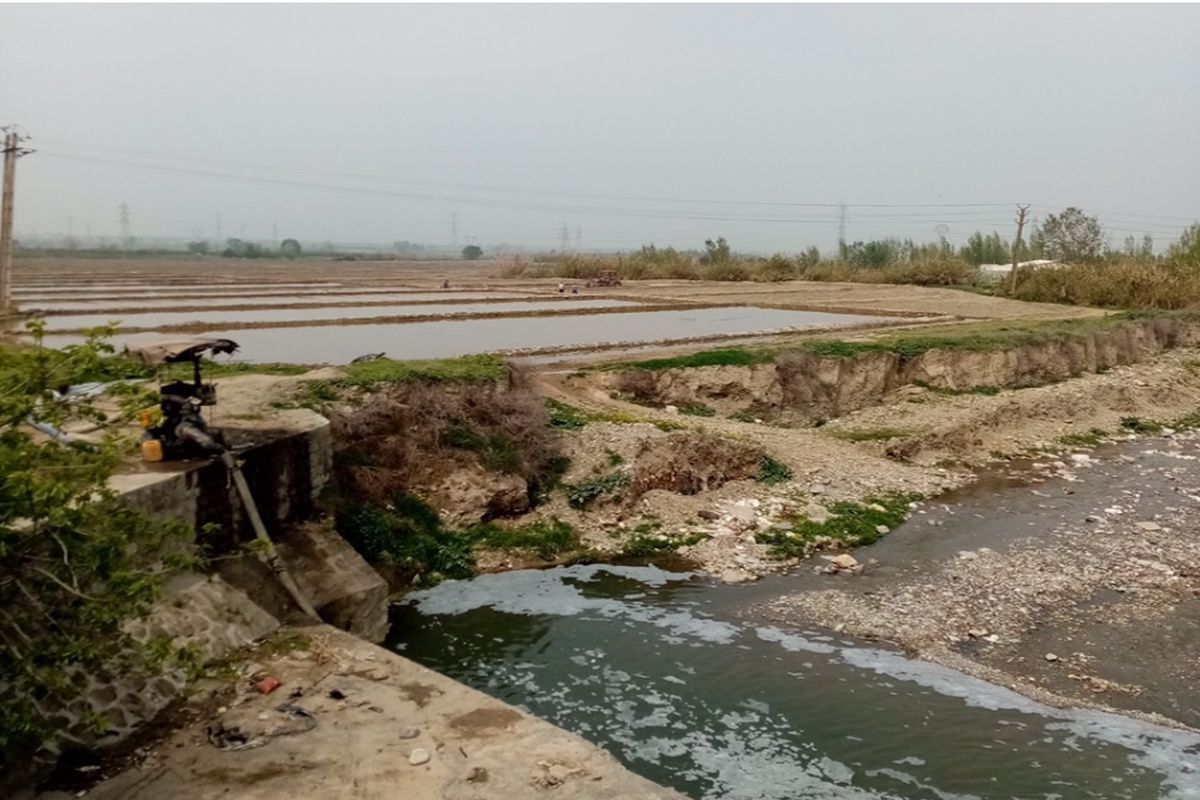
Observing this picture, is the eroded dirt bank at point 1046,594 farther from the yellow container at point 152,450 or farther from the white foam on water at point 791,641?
the yellow container at point 152,450

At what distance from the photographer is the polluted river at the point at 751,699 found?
8562mm

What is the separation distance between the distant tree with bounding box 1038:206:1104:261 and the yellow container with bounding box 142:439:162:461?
59.5m

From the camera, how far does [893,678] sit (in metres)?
10.4

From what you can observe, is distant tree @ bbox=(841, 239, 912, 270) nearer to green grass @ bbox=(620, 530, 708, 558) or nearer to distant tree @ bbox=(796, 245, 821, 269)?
distant tree @ bbox=(796, 245, 821, 269)

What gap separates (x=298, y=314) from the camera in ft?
94.8

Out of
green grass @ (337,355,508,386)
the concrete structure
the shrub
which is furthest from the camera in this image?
green grass @ (337,355,508,386)

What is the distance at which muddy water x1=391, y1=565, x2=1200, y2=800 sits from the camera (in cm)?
854

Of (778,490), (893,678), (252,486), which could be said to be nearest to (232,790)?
(252,486)

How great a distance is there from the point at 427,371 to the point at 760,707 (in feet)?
29.3

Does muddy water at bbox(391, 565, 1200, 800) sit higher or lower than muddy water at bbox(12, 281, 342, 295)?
lower

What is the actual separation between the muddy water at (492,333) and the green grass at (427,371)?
262 cm

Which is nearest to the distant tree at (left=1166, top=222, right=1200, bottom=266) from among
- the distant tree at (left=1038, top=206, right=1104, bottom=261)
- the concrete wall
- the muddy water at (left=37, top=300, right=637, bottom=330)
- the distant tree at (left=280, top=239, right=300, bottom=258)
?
the distant tree at (left=1038, top=206, right=1104, bottom=261)

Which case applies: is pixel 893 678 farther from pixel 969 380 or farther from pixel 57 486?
pixel 969 380

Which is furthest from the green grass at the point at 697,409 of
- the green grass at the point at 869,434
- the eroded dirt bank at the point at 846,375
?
the green grass at the point at 869,434
